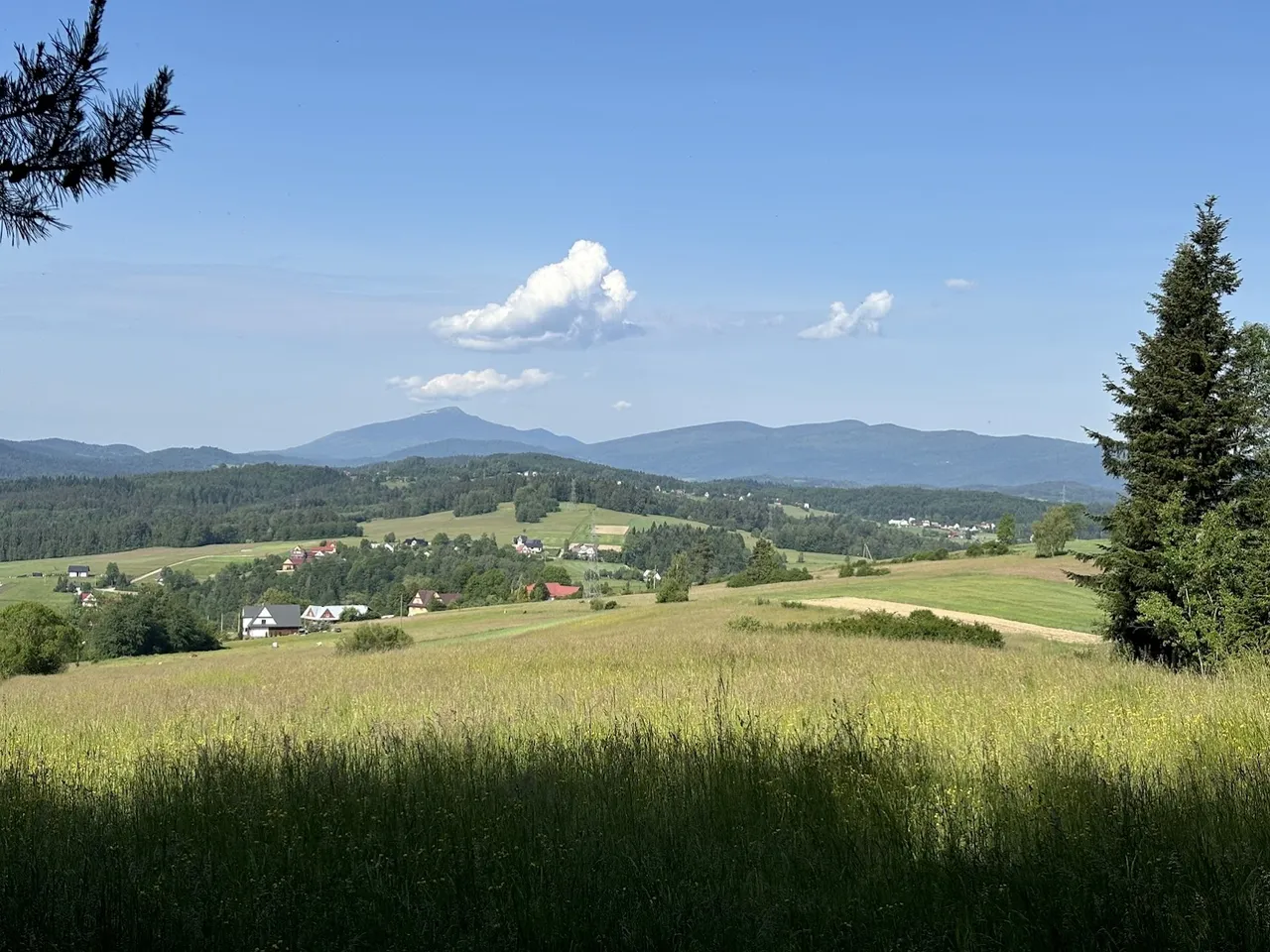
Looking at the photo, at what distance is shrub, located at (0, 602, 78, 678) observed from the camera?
43.8m

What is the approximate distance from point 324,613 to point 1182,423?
122 meters

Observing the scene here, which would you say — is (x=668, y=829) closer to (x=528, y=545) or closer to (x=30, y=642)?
(x=30, y=642)

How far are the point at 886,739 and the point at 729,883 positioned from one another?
3185mm

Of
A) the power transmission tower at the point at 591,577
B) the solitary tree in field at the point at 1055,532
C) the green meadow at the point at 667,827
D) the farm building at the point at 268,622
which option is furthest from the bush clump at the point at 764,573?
the green meadow at the point at 667,827

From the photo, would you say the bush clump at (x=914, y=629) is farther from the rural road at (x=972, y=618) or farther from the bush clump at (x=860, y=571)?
the bush clump at (x=860, y=571)

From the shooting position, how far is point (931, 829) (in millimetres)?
5062

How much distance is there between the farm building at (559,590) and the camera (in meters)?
114

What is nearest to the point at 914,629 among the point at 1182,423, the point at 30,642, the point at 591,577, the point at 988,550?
the point at 1182,423

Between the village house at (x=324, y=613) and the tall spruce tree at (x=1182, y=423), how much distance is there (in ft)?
372

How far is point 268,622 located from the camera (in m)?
120

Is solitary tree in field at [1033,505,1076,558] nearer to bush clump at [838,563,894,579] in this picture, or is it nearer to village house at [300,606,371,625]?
bush clump at [838,563,894,579]

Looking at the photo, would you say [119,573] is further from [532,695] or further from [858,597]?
[532,695]

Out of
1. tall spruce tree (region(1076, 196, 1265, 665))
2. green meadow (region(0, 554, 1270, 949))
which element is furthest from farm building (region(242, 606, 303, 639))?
green meadow (region(0, 554, 1270, 949))

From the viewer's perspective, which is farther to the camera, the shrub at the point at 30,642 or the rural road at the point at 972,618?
the shrub at the point at 30,642
